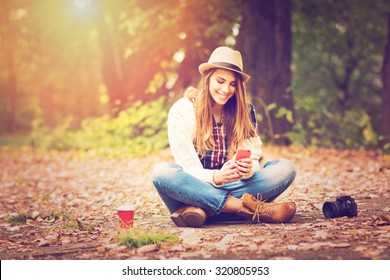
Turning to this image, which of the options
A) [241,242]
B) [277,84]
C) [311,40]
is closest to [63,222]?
[241,242]

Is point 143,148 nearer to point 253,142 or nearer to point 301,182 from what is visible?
point 301,182

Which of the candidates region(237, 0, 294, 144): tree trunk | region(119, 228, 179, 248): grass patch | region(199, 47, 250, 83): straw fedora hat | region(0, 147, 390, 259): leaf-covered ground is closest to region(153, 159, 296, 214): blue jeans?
region(0, 147, 390, 259): leaf-covered ground

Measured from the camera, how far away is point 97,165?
11.2m

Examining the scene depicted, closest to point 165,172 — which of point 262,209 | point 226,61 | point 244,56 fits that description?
point 262,209

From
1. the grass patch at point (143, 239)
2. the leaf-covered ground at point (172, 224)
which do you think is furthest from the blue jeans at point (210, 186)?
the grass patch at point (143, 239)

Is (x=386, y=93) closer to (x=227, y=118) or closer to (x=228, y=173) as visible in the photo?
(x=227, y=118)

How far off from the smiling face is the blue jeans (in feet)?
2.18

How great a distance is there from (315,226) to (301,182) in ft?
10.1

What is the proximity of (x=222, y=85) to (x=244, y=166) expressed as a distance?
2.42 feet

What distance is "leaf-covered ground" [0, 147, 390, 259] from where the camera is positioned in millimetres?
3980

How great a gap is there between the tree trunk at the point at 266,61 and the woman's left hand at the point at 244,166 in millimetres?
6280

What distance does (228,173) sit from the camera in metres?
4.64

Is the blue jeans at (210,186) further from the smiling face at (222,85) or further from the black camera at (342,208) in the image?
the smiling face at (222,85)

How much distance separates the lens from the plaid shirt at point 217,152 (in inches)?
198
